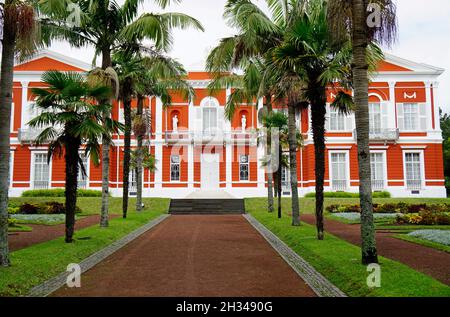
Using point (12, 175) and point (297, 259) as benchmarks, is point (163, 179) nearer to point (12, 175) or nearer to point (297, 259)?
point (12, 175)

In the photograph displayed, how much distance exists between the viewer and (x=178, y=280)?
7945 mm

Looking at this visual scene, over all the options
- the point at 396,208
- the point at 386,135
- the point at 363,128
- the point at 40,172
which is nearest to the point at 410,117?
the point at 386,135

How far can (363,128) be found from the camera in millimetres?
9055

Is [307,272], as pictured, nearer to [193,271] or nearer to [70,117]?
[193,271]

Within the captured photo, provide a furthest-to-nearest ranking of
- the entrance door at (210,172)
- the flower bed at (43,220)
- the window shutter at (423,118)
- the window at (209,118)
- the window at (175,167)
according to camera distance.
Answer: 1. the window at (209,118)
2. the window at (175,167)
3. the entrance door at (210,172)
4. the window shutter at (423,118)
5. the flower bed at (43,220)

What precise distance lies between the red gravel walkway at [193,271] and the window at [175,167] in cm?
2049

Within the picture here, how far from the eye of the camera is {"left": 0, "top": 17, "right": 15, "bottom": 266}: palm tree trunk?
8906 mm

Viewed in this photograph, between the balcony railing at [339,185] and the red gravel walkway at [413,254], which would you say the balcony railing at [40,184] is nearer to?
the balcony railing at [339,185]

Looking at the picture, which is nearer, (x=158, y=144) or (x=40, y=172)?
(x=40, y=172)

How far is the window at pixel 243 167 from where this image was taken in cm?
3434

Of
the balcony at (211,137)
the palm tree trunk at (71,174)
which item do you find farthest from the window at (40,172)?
the palm tree trunk at (71,174)

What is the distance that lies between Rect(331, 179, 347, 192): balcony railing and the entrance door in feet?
28.6

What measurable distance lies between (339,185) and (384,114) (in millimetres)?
6423

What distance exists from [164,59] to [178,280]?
11.9 metres
